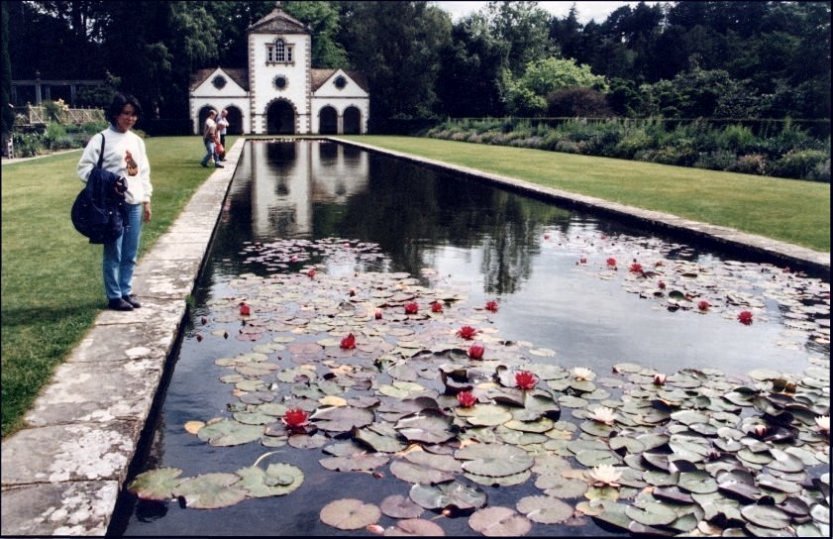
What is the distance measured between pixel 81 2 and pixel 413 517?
271 inches

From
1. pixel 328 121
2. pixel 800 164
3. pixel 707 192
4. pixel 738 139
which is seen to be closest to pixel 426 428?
pixel 707 192

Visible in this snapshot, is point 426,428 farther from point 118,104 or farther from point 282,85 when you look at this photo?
point 282,85

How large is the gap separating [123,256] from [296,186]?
11128mm

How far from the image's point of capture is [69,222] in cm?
763

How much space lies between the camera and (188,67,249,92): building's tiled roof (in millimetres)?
53484

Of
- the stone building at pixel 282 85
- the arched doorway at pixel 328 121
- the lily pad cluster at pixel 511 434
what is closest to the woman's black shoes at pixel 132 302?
the lily pad cluster at pixel 511 434

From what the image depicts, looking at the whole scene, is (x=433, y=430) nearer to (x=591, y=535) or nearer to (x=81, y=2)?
(x=591, y=535)

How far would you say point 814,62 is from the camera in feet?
105

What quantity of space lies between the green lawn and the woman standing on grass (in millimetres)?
241

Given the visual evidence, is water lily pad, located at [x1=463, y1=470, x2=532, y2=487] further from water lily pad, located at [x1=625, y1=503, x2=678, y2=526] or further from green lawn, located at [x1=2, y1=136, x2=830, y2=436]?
green lawn, located at [x1=2, y1=136, x2=830, y2=436]

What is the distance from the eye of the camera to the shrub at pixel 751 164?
796 inches

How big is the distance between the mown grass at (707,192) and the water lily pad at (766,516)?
6.37 meters

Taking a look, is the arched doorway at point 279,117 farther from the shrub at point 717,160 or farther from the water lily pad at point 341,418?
the water lily pad at point 341,418

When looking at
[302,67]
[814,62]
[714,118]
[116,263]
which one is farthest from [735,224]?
[302,67]
